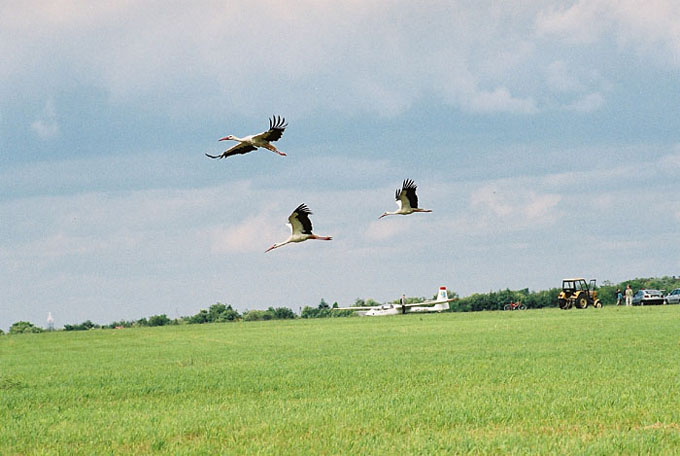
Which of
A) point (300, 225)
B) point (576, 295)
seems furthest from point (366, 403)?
point (576, 295)

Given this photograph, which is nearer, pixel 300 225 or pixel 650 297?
pixel 300 225

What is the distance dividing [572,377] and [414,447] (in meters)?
6.70

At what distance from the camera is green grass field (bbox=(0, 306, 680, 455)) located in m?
9.29

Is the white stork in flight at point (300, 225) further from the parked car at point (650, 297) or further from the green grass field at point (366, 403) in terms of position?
the parked car at point (650, 297)

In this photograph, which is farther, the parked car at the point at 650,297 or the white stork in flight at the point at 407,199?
the parked car at the point at 650,297

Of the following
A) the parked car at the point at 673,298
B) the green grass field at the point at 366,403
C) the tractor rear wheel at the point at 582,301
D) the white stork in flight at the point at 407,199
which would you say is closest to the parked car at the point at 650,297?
the parked car at the point at 673,298

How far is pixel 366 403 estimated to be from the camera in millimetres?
11922

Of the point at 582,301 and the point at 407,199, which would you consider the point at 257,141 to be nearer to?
the point at 407,199

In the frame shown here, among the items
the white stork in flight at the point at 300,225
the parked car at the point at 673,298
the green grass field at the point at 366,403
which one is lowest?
→ the green grass field at the point at 366,403

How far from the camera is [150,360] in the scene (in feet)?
77.9

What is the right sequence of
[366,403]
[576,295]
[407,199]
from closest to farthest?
[366,403] → [407,199] → [576,295]

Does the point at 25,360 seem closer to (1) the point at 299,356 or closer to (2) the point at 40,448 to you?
(1) the point at 299,356

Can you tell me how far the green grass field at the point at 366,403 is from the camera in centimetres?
929

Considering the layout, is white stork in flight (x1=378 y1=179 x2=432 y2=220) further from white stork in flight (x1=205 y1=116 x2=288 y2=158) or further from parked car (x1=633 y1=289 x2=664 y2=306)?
parked car (x1=633 y1=289 x2=664 y2=306)
